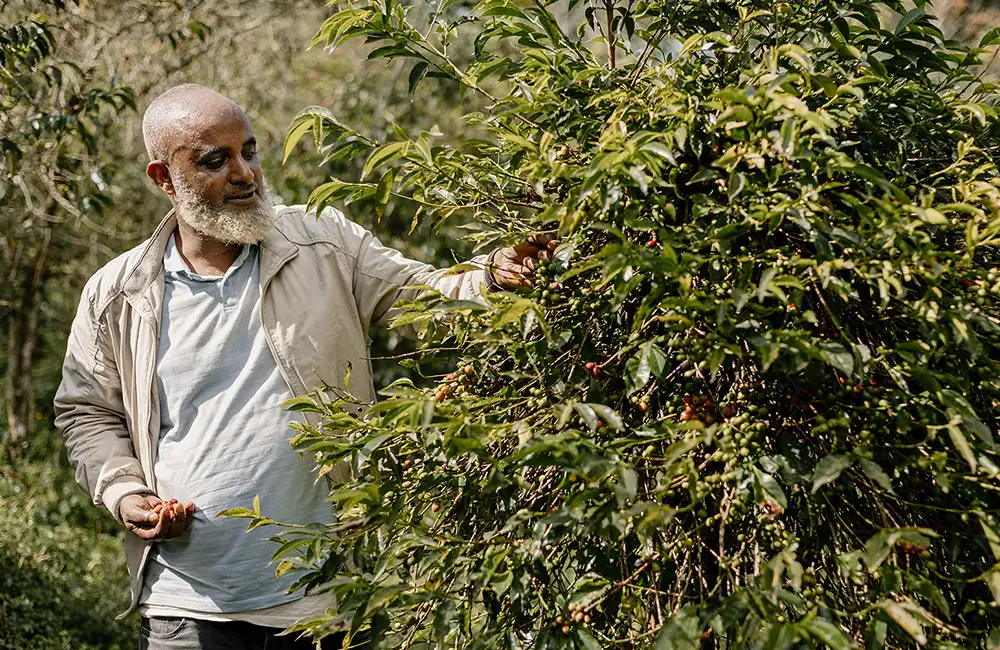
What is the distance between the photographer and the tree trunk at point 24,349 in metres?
7.32

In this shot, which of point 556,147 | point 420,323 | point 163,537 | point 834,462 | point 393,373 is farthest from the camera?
point 393,373

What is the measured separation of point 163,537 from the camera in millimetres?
2814

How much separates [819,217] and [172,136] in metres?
2.09

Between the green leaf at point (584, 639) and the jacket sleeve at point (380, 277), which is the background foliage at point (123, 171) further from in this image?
the jacket sleeve at point (380, 277)

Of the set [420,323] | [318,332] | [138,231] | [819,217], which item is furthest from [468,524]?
[138,231]

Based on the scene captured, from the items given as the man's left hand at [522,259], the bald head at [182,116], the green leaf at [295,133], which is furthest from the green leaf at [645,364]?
the bald head at [182,116]

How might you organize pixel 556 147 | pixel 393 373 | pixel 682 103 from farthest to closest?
pixel 393 373 → pixel 556 147 → pixel 682 103

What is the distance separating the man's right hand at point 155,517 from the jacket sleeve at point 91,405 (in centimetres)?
12

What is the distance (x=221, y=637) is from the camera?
2842mm

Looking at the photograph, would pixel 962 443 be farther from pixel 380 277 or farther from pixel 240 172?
pixel 240 172

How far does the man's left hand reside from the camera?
2008 mm

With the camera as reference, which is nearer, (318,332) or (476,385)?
(476,385)

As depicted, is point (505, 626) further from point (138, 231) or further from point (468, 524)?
point (138, 231)

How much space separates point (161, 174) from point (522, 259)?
156cm
